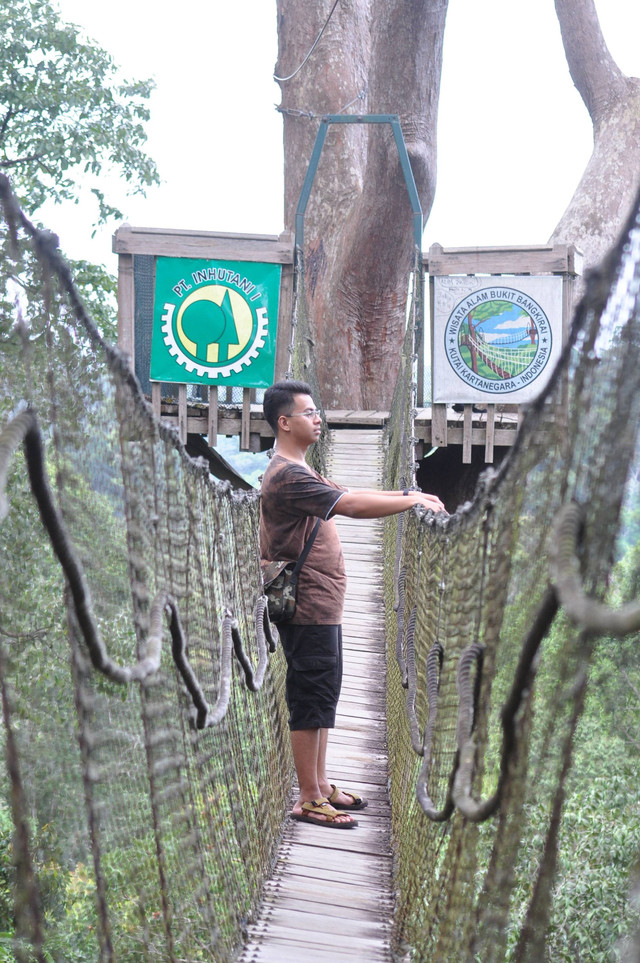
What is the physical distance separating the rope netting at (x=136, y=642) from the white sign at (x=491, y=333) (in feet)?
13.5

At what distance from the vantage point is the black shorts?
230 centimetres

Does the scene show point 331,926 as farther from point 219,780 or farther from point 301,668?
point 301,668

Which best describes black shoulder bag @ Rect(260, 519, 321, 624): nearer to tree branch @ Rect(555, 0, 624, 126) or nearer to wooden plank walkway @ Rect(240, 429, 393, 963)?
wooden plank walkway @ Rect(240, 429, 393, 963)

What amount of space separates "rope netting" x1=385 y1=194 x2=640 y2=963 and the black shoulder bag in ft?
2.64

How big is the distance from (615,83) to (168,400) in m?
7.00

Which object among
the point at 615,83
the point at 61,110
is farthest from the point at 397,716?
the point at 615,83

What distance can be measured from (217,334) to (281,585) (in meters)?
4.01

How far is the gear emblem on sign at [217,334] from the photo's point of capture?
19.9ft

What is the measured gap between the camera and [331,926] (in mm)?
1891

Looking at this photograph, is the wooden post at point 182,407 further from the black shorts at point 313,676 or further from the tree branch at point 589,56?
the tree branch at point 589,56

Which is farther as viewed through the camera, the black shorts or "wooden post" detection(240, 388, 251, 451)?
"wooden post" detection(240, 388, 251, 451)

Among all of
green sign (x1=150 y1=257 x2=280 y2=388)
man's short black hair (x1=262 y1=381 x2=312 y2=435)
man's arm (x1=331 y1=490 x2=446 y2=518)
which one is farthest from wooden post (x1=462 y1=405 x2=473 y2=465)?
man's arm (x1=331 y1=490 x2=446 y2=518)

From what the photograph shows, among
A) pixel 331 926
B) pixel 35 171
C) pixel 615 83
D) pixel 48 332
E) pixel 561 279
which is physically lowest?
pixel 331 926

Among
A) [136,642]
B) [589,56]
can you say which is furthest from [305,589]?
[589,56]
